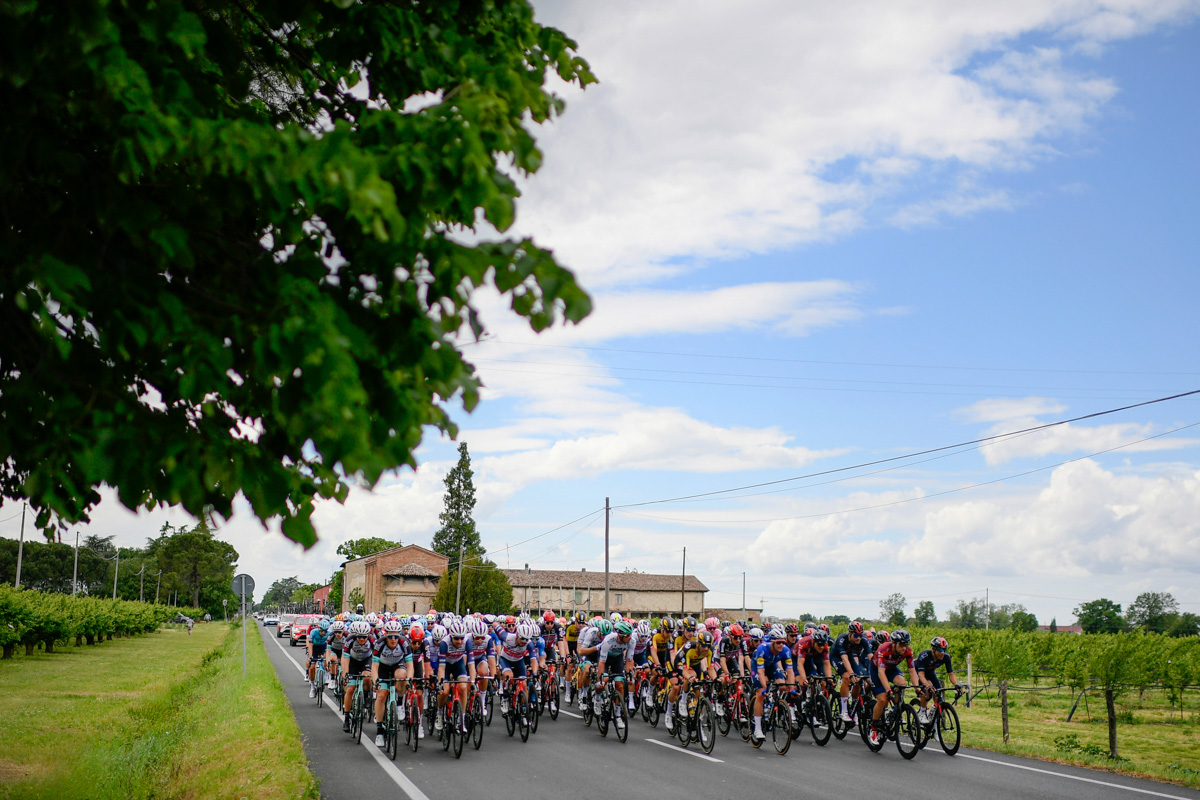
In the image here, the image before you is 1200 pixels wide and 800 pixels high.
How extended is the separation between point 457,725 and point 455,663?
3.30ft

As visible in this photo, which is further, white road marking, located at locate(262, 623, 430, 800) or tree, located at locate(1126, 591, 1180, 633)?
tree, located at locate(1126, 591, 1180, 633)

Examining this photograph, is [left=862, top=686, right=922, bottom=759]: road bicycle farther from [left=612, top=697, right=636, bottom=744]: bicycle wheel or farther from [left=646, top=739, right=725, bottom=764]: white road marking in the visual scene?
[left=612, top=697, right=636, bottom=744]: bicycle wheel

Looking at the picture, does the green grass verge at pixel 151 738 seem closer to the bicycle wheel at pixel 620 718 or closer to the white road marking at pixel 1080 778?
the bicycle wheel at pixel 620 718

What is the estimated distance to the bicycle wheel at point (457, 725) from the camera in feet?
44.6

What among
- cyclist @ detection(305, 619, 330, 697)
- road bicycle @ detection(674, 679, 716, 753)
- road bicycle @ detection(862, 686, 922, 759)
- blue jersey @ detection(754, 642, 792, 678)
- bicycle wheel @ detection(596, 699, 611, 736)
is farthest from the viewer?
cyclist @ detection(305, 619, 330, 697)

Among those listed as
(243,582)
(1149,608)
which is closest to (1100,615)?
(1149,608)

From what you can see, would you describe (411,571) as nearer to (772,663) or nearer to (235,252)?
(772,663)

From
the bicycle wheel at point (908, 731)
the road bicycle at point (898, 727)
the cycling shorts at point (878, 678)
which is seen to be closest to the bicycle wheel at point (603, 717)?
the road bicycle at point (898, 727)

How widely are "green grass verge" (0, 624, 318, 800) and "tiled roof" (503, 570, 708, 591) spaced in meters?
75.1

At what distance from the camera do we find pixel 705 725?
47.5ft

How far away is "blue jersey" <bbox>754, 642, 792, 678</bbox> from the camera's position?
14.7 meters

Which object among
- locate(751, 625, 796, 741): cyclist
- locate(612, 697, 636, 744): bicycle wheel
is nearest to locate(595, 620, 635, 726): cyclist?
locate(612, 697, 636, 744): bicycle wheel

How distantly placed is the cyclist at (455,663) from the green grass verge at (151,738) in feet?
7.33

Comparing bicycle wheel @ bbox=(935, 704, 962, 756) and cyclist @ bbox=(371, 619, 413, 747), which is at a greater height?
cyclist @ bbox=(371, 619, 413, 747)
